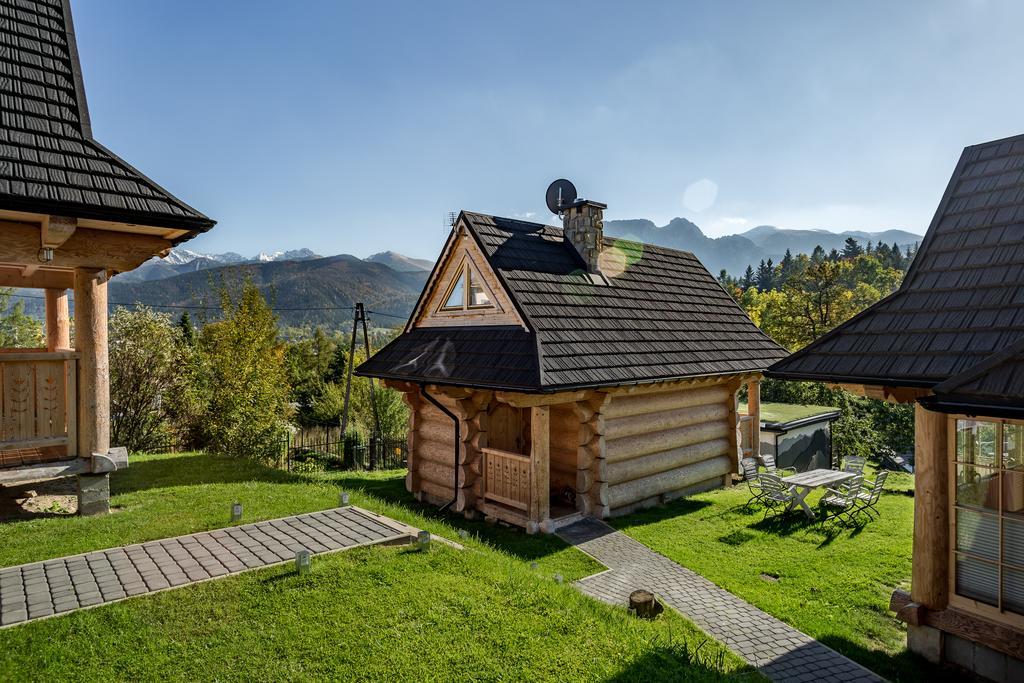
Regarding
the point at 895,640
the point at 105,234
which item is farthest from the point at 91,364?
the point at 895,640

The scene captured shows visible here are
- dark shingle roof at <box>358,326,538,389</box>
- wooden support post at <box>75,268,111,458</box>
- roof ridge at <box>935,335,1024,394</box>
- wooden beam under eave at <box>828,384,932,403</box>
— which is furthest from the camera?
dark shingle roof at <box>358,326,538,389</box>

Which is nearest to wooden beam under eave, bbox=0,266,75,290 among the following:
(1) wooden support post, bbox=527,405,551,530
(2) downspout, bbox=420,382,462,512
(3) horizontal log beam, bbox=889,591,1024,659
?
(2) downspout, bbox=420,382,462,512

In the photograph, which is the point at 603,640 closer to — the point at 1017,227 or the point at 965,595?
the point at 965,595

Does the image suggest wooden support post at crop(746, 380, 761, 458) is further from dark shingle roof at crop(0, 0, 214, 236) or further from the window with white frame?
dark shingle roof at crop(0, 0, 214, 236)

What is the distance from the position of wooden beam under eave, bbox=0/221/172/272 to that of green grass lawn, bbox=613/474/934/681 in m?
8.09

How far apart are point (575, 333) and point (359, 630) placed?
6455 millimetres

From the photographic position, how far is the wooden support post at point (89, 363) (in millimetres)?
6724

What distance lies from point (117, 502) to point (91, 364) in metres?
2.79

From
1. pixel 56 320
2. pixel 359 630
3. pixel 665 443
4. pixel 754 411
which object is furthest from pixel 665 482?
pixel 56 320

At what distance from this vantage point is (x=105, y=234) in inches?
251

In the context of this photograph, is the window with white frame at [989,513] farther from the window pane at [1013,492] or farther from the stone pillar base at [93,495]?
the stone pillar base at [93,495]

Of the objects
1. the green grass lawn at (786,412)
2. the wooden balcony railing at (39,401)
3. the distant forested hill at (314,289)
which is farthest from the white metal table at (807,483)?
the distant forested hill at (314,289)

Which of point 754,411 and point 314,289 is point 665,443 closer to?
point 754,411

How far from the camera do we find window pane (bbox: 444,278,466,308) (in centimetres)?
1169
